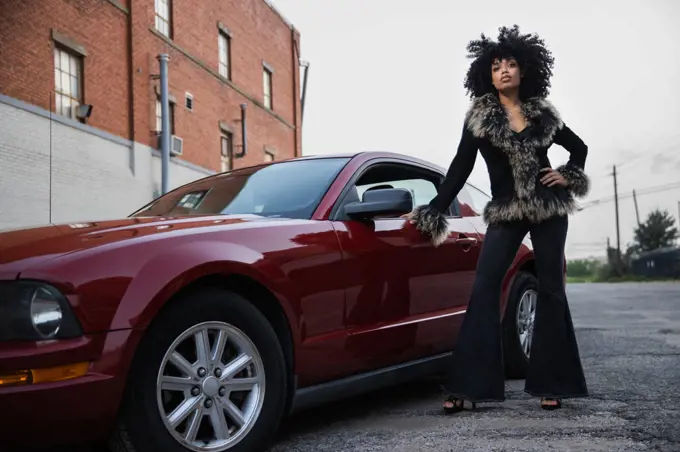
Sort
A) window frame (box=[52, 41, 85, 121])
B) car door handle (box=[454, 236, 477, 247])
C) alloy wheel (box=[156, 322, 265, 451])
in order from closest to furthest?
alloy wheel (box=[156, 322, 265, 451])
car door handle (box=[454, 236, 477, 247])
window frame (box=[52, 41, 85, 121])

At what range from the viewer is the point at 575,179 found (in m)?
3.95

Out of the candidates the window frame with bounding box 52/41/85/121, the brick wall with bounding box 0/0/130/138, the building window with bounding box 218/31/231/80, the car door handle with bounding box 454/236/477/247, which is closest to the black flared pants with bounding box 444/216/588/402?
the car door handle with bounding box 454/236/477/247

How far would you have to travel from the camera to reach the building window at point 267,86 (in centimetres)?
2545

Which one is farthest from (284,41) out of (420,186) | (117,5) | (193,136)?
(420,186)

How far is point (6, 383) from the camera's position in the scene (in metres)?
2.36

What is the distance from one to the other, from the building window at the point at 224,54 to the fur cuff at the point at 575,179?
736 inches

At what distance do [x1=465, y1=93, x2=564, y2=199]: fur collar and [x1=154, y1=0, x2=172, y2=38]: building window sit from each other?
50.3 ft

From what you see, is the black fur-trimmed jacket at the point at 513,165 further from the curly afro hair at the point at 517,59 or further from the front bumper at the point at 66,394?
the front bumper at the point at 66,394

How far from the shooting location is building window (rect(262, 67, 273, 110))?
25453 mm

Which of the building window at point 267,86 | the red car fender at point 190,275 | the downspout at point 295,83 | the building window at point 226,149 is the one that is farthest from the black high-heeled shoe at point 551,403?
the downspout at point 295,83

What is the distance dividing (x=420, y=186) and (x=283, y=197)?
1.20 meters

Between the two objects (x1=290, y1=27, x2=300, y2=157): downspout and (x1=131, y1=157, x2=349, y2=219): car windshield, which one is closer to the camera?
(x1=131, y1=157, x2=349, y2=219): car windshield

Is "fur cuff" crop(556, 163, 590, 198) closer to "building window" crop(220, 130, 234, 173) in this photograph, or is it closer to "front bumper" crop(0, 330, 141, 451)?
"front bumper" crop(0, 330, 141, 451)

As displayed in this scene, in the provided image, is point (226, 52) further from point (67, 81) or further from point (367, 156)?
point (367, 156)
